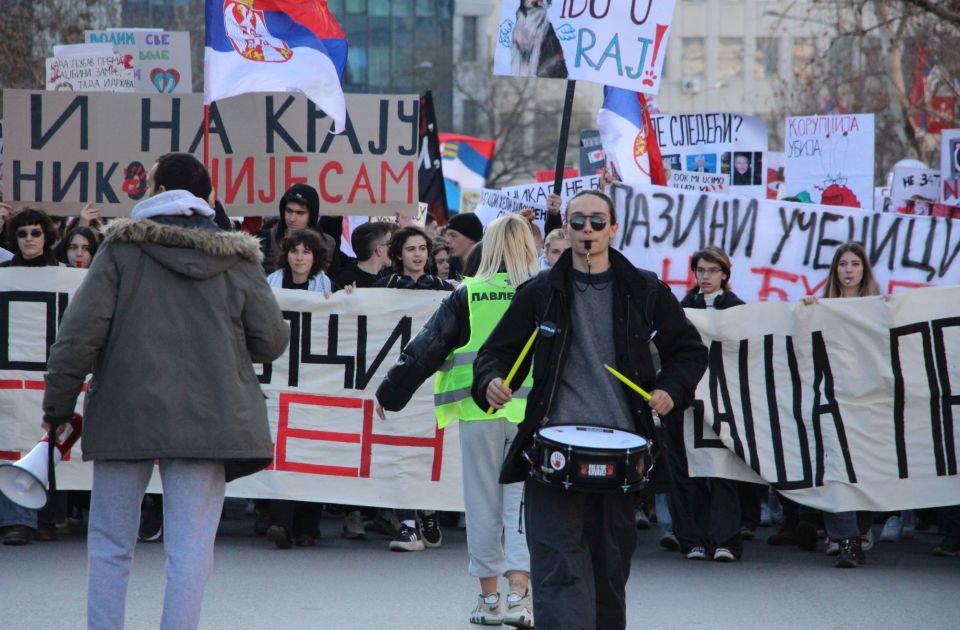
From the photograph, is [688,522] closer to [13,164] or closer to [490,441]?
[490,441]

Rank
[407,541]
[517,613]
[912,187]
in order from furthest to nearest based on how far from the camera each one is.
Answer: [912,187]
[407,541]
[517,613]

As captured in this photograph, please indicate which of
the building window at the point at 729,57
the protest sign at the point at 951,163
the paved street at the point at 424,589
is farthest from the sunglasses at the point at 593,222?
the building window at the point at 729,57

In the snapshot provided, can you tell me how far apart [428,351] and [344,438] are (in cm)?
229

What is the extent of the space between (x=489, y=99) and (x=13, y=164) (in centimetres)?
4908

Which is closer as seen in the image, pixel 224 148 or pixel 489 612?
pixel 489 612

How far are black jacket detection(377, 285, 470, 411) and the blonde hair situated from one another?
0.17m

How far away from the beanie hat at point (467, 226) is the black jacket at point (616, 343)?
492 centimetres

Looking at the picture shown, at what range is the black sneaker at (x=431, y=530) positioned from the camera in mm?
A: 8906

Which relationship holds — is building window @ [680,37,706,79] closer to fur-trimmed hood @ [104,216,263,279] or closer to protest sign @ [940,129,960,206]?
protest sign @ [940,129,960,206]

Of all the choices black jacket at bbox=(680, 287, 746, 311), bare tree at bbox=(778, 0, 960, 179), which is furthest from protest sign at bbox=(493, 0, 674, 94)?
bare tree at bbox=(778, 0, 960, 179)

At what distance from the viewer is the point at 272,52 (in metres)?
9.94

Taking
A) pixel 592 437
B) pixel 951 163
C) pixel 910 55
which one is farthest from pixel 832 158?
pixel 910 55

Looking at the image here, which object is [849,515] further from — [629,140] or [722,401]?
[629,140]

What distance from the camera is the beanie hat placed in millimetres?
10422
